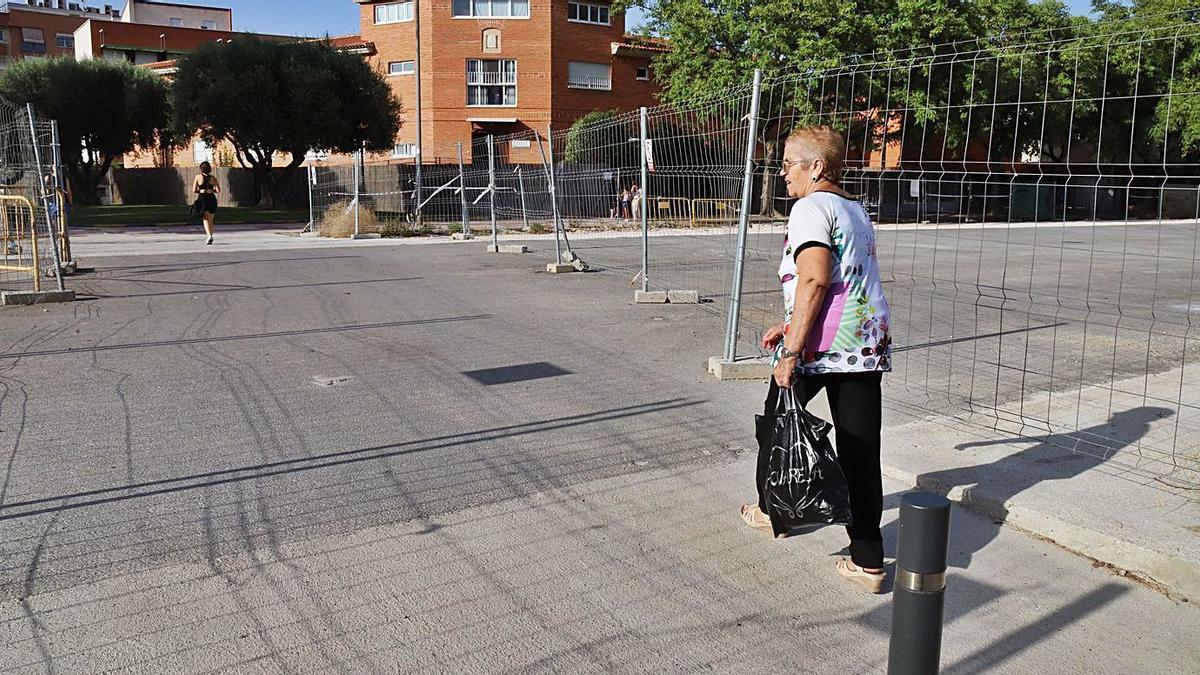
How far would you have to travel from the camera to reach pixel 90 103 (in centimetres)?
4212

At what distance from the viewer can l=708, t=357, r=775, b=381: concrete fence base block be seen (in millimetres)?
7152

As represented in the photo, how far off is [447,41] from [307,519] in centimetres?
4329

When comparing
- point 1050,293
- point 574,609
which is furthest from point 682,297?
point 574,609

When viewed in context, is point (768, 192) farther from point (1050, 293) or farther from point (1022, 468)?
point (1050, 293)

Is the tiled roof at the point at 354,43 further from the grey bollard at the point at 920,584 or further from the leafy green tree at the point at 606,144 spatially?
the grey bollard at the point at 920,584

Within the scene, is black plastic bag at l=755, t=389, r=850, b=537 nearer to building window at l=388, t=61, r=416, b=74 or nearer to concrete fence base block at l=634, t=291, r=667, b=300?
concrete fence base block at l=634, t=291, r=667, b=300

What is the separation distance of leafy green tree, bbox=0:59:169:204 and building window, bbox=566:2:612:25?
19.1 metres

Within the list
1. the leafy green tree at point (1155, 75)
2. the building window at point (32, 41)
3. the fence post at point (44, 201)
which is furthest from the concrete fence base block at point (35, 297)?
the building window at point (32, 41)

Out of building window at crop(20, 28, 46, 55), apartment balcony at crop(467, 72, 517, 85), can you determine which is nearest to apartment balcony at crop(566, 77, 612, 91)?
apartment balcony at crop(467, 72, 517, 85)

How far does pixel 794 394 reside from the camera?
3672 millimetres

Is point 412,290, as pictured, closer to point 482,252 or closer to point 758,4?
point 482,252

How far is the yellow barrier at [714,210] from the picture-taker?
9.43 m

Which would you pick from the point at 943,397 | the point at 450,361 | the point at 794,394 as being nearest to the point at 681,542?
the point at 794,394

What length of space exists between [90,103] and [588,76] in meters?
22.6
